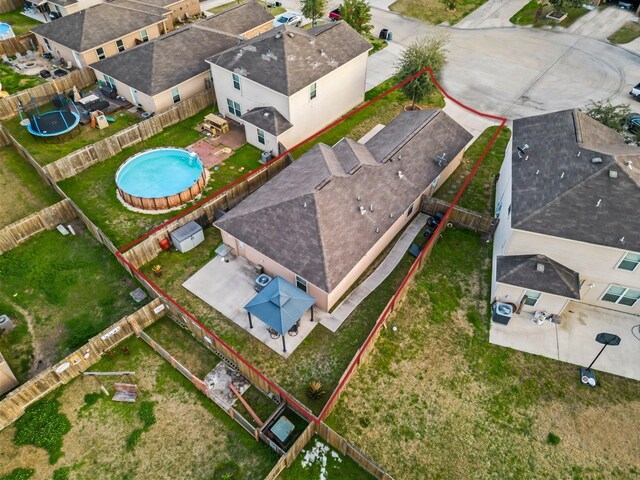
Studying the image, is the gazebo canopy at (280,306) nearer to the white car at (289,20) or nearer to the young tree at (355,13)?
the young tree at (355,13)

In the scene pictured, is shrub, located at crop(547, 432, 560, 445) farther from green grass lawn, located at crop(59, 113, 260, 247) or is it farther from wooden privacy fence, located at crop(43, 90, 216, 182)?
wooden privacy fence, located at crop(43, 90, 216, 182)

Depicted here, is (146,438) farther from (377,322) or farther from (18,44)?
(18,44)

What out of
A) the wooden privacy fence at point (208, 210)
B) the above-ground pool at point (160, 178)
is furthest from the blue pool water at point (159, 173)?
the wooden privacy fence at point (208, 210)

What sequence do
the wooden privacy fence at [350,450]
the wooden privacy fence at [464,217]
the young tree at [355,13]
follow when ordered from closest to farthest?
the wooden privacy fence at [350,450], the wooden privacy fence at [464,217], the young tree at [355,13]

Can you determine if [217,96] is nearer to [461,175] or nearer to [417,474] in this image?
[461,175]

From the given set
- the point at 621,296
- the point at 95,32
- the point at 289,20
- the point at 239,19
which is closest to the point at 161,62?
the point at 95,32

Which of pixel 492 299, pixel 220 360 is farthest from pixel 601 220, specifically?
pixel 220 360

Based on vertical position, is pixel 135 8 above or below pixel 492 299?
above

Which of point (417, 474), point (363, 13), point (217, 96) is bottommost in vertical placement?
point (417, 474)
